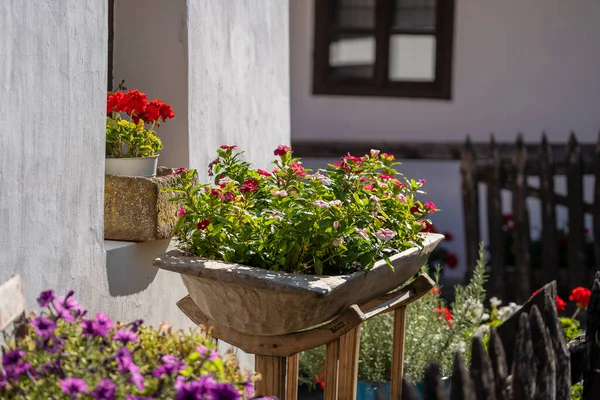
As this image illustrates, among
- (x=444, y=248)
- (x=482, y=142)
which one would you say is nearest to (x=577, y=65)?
(x=482, y=142)

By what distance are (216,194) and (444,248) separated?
5002mm

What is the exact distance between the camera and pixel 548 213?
6.81m

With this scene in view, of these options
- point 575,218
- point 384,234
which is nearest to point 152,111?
point 384,234

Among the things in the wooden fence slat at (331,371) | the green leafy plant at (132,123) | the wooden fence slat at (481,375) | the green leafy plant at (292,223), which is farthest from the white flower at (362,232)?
the green leafy plant at (132,123)

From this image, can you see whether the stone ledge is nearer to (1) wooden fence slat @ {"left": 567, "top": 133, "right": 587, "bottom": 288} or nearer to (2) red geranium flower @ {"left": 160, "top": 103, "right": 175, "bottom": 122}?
(2) red geranium flower @ {"left": 160, "top": 103, "right": 175, "bottom": 122}

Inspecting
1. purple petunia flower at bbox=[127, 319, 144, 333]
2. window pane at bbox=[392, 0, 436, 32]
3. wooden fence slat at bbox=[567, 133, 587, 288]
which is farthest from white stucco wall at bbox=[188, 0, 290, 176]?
window pane at bbox=[392, 0, 436, 32]

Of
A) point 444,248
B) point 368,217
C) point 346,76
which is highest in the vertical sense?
point 346,76

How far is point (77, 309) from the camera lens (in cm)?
208

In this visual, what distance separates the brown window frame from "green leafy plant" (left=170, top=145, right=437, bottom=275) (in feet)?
15.5

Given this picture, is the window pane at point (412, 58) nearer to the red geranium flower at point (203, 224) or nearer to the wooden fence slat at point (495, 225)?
the wooden fence slat at point (495, 225)

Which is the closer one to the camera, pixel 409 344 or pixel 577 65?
pixel 409 344

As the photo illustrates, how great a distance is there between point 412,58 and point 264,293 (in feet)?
17.7

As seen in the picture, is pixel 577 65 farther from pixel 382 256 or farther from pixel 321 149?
pixel 382 256

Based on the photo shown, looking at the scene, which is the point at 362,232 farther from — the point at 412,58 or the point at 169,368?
the point at 412,58
